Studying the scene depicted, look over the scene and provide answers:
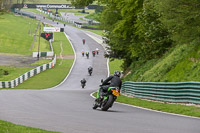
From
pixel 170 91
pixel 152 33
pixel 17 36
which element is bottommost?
pixel 17 36

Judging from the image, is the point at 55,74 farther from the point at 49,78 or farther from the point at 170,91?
the point at 170,91

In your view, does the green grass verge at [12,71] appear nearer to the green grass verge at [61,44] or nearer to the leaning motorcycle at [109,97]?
the green grass verge at [61,44]

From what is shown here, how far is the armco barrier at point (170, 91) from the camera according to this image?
17.1 metres

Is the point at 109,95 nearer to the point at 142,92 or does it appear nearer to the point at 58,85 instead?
the point at 142,92

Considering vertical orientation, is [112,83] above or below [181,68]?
above

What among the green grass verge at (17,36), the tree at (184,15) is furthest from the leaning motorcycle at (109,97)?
the green grass verge at (17,36)

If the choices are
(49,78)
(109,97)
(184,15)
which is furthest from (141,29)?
(49,78)

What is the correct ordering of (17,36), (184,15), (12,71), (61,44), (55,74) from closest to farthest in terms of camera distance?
1. (184,15)
2. (12,71)
3. (55,74)
4. (61,44)
5. (17,36)

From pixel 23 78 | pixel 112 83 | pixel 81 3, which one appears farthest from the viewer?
pixel 23 78

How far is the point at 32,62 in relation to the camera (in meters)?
71.8

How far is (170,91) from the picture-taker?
1955cm

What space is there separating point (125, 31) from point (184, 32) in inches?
711

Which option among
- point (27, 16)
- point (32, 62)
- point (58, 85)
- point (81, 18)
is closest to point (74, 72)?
point (32, 62)

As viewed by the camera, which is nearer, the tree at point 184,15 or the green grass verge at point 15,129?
the green grass verge at point 15,129
